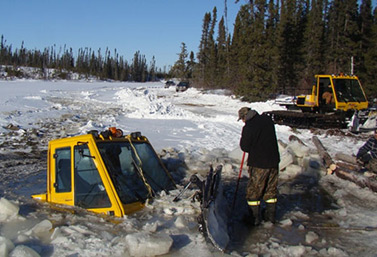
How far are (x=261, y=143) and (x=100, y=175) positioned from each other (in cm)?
242

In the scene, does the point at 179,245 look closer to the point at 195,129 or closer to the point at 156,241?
the point at 156,241

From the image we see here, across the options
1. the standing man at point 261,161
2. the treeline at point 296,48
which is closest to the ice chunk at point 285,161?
the standing man at point 261,161

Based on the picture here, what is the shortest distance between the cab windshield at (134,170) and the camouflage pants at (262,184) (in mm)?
1475

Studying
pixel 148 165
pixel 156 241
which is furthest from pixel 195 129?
pixel 156 241

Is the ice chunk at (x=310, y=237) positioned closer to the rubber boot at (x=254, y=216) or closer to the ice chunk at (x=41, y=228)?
the rubber boot at (x=254, y=216)

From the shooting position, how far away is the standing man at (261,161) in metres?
5.34

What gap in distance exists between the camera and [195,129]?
1494cm

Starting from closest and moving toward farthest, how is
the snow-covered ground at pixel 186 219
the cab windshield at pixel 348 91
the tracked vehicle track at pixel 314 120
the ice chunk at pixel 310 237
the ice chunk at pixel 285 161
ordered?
1. the snow-covered ground at pixel 186 219
2. the ice chunk at pixel 310 237
3. the ice chunk at pixel 285 161
4. the tracked vehicle track at pixel 314 120
5. the cab windshield at pixel 348 91

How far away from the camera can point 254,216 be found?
5352 mm

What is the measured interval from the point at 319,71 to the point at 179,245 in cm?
3868

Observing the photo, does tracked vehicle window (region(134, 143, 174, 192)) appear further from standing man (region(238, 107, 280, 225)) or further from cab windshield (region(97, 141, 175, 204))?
standing man (region(238, 107, 280, 225))

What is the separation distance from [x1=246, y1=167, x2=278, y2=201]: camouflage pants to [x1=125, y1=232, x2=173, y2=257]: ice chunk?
187cm

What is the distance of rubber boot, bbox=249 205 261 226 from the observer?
5.34 m

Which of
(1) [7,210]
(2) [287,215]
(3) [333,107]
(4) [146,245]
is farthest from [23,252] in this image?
(3) [333,107]
